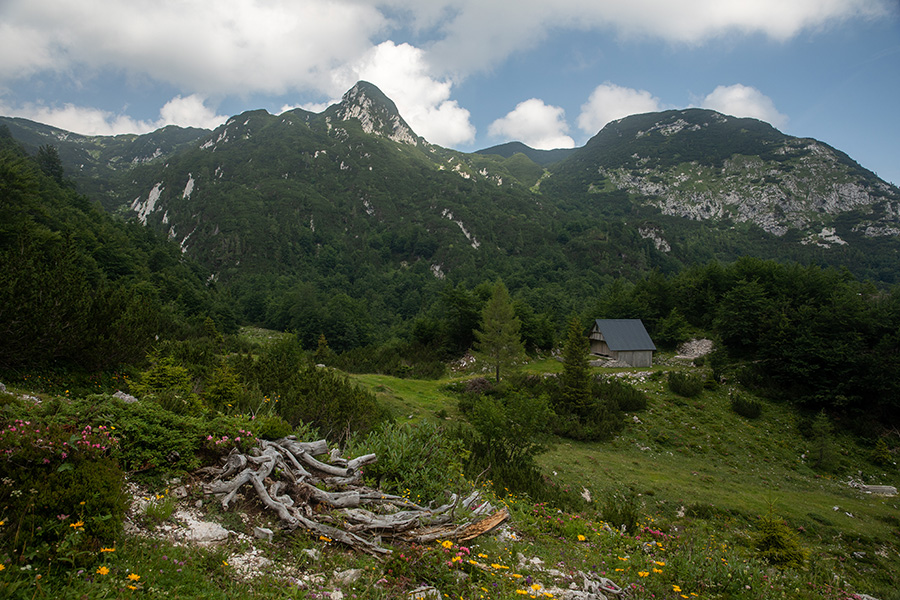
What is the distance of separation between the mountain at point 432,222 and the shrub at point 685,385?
5195 cm

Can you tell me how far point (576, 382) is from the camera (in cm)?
2327

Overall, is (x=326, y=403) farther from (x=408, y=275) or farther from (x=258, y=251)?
(x=258, y=251)

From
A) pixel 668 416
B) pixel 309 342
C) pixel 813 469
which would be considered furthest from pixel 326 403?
pixel 309 342

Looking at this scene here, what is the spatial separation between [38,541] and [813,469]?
1037 inches

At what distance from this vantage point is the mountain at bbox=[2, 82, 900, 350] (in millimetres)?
113062

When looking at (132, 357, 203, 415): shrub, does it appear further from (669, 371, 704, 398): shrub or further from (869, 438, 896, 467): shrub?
(869, 438, 896, 467): shrub

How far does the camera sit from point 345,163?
543 ft

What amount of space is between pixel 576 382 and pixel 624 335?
16.0m

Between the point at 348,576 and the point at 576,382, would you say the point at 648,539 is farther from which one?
the point at 576,382

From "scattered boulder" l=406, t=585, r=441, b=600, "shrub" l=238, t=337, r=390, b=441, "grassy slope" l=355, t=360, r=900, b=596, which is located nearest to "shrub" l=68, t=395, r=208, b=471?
"shrub" l=238, t=337, r=390, b=441

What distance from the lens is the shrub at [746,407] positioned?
22.8 meters

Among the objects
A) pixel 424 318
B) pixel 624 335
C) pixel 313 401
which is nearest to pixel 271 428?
pixel 313 401

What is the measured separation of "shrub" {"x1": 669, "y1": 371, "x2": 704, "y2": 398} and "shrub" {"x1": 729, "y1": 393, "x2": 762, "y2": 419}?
1977 mm

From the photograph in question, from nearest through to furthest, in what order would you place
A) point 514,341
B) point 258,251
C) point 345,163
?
point 514,341 → point 258,251 → point 345,163
